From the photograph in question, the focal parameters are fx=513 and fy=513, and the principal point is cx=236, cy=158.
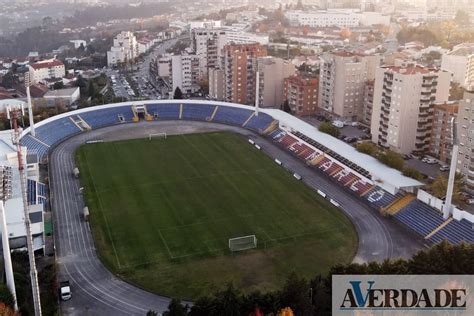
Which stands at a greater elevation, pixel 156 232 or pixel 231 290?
pixel 231 290

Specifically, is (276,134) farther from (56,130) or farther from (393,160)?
(56,130)

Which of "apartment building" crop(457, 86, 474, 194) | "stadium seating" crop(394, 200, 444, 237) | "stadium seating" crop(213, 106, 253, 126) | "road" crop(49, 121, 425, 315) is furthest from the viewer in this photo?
"stadium seating" crop(213, 106, 253, 126)

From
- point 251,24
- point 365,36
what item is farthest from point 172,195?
point 251,24

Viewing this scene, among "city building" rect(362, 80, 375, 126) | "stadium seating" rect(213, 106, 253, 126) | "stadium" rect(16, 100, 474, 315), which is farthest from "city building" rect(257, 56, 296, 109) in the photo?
"city building" rect(362, 80, 375, 126)

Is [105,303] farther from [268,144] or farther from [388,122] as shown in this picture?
[388,122]

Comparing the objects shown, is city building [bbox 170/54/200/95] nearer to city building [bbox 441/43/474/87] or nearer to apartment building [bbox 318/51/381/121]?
apartment building [bbox 318/51/381/121]

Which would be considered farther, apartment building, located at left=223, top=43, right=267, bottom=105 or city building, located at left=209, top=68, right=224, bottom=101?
city building, located at left=209, top=68, right=224, bottom=101

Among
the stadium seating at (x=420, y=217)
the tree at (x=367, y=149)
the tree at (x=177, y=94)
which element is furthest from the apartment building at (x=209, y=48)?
the stadium seating at (x=420, y=217)
